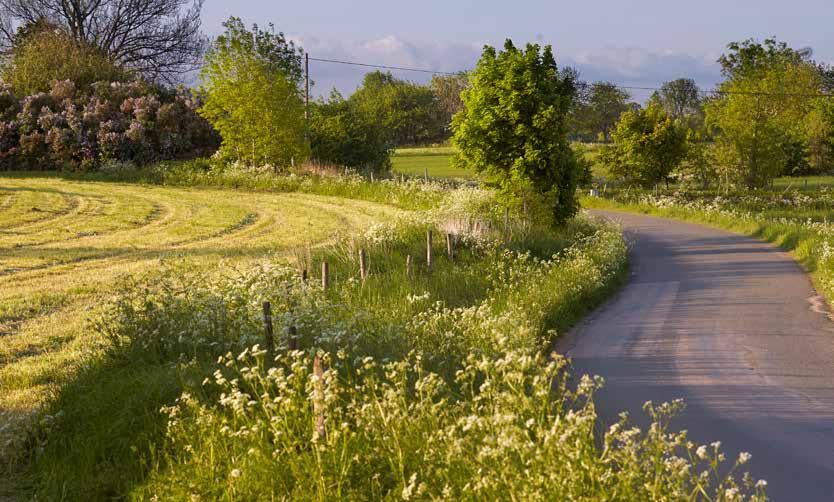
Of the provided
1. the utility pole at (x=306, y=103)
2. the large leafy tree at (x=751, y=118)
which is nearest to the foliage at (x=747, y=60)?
the large leafy tree at (x=751, y=118)

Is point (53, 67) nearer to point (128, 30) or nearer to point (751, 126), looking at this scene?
point (128, 30)

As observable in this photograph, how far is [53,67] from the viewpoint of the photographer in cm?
4125

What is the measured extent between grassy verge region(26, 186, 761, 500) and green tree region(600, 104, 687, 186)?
30077 millimetres

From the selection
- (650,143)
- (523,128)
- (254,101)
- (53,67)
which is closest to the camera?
(523,128)

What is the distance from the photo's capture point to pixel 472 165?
2072 centimetres

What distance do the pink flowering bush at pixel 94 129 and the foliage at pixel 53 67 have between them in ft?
4.92

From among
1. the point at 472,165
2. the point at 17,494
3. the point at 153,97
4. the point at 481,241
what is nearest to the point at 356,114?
the point at 153,97

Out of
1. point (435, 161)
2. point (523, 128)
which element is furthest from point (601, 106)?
point (523, 128)

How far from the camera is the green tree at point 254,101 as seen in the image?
3259cm

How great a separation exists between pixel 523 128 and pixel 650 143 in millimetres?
22987

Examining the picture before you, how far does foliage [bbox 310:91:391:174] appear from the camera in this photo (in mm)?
36500

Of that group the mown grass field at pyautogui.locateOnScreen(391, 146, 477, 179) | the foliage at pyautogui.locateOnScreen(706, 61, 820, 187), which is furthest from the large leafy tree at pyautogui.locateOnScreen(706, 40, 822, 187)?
the mown grass field at pyautogui.locateOnScreen(391, 146, 477, 179)

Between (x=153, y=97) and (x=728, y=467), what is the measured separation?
121 feet

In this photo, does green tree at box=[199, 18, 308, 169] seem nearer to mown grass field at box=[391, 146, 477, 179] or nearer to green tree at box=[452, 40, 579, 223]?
green tree at box=[452, 40, 579, 223]
